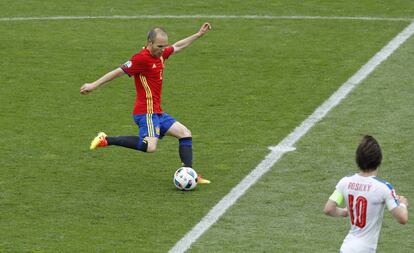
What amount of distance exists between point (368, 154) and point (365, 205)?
0.43 meters

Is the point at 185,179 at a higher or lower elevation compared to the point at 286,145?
lower

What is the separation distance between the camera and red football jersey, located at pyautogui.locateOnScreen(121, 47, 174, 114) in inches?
549

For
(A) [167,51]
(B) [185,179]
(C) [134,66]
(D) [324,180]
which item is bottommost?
(B) [185,179]

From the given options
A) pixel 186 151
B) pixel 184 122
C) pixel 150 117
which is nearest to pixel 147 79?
pixel 150 117

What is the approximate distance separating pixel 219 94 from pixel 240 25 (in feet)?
14.7

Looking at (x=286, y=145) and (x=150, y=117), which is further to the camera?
(x=286, y=145)

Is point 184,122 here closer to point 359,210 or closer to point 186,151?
point 186,151

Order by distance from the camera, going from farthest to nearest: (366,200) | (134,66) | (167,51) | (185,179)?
(167,51)
(134,66)
(185,179)
(366,200)

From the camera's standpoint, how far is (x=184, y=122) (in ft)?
55.8

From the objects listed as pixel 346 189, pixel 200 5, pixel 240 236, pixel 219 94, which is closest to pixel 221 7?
pixel 200 5

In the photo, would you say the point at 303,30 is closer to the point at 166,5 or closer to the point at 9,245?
the point at 166,5

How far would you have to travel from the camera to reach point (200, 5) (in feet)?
79.9

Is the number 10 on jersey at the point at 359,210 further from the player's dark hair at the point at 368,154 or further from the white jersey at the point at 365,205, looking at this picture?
the player's dark hair at the point at 368,154

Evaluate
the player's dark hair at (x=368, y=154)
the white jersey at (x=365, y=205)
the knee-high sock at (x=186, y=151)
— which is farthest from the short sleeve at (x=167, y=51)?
the player's dark hair at (x=368, y=154)
